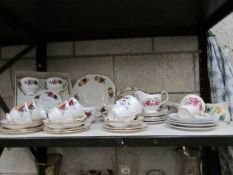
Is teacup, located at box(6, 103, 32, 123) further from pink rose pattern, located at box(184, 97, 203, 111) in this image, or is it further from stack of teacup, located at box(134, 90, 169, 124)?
pink rose pattern, located at box(184, 97, 203, 111)

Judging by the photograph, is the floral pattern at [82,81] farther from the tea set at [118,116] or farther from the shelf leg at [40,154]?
the shelf leg at [40,154]

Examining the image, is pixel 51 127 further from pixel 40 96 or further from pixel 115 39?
pixel 115 39

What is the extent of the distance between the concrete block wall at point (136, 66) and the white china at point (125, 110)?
32cm

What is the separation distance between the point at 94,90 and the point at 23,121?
1.16 feet

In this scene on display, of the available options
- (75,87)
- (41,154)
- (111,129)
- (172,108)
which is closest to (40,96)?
(75,87)

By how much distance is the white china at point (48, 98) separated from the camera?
1014mm

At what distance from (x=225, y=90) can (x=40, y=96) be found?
26.0 inches

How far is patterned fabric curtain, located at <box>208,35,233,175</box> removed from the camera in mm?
975

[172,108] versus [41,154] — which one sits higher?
[172,108]

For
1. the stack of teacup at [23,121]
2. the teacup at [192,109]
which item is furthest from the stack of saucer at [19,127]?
the teacup at [192,109]

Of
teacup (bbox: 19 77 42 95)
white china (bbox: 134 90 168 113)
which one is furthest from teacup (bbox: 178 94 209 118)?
teacup (bbox: 19 77 42 95)

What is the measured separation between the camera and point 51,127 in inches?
31.3

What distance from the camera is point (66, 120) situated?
2.62 ft

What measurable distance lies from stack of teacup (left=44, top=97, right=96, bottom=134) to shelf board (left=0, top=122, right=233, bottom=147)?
0.02 m
